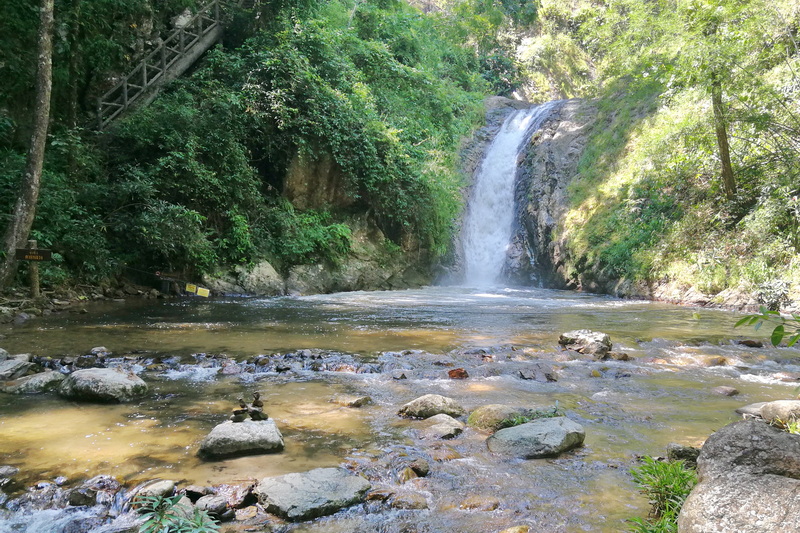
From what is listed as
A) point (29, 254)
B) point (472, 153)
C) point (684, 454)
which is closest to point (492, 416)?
point (684, 454)

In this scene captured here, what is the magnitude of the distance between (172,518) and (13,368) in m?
3.64

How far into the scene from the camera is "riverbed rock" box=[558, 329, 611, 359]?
623cm

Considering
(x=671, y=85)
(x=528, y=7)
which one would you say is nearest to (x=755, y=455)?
(x=671, y=85)

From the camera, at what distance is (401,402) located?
14.3 feet

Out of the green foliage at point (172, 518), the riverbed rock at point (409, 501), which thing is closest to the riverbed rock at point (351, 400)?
the riverbed rock at point (409, 501)

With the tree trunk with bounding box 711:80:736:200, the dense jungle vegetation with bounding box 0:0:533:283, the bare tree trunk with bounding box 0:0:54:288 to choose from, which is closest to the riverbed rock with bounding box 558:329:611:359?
the tree trunk with bounding box 711:80:736:200

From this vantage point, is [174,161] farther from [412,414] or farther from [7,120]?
[412,414]

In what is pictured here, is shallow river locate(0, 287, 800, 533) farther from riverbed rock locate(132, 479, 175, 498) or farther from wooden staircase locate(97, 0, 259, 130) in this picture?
wooden staircase locate(97, 0, 259, 130)

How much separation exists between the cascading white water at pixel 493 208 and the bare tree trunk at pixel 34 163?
14617mm

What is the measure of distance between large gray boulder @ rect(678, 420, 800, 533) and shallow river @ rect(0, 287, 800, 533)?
46 cm

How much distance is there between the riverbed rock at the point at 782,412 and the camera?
11.4 ft

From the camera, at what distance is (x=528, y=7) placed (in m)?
33.4

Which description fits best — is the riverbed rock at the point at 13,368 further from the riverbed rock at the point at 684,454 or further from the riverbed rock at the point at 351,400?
the riverbed rock at the point at 684,454

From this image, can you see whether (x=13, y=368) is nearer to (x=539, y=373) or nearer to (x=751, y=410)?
(x=539, y=373)
